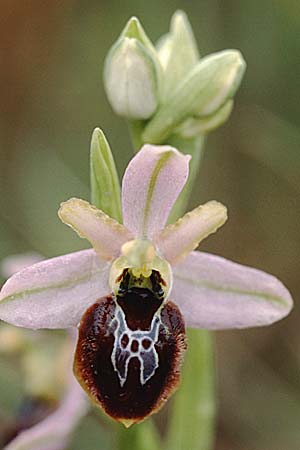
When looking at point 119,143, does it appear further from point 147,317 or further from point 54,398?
point 147,317

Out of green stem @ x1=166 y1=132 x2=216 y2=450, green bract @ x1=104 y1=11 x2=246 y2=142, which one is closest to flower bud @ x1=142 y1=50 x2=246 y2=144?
green bract @ x1=104 y1=11 x2=246 y2=142

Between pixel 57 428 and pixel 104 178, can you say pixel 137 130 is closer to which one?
pixel 104 178

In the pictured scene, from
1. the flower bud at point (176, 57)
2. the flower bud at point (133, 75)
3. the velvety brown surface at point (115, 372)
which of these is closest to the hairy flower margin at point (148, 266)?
the velvety brown surface at point (115, 372)

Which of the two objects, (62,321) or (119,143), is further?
(119,143)

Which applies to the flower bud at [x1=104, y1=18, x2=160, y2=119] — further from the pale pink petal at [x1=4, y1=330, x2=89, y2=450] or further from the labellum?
the pale pink petal at [x1=4, y1=330, x2=89, y2=450]

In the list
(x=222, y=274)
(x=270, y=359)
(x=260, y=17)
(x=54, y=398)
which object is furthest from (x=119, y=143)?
(x=222, y=274)

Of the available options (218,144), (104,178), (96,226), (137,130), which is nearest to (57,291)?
(96,226)

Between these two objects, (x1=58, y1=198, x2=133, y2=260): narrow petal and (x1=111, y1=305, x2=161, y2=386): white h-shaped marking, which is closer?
(x1=111, y1=305, x2=161, y2=386): white h-shaped marking
